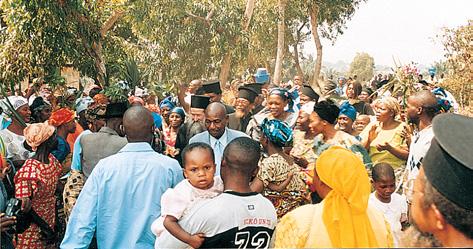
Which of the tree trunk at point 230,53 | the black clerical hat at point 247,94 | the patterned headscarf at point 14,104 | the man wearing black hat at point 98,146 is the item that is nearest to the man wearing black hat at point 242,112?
the black clerical hat at point 247,94

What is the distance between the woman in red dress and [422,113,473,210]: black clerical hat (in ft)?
12.0

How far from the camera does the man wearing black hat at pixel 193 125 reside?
6.30 m

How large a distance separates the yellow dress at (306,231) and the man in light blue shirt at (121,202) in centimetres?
127

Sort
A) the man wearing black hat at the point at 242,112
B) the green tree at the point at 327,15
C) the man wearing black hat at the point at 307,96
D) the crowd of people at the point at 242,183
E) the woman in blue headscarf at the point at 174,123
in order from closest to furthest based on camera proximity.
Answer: the crowd of people at the point at 242,183 → the man wearing black hat at the point at 242,112 → the woman in blue headscarf at the point at 174,123 → the man wearing black hat at the point at 307,96 → the green tree at the point at 327,15

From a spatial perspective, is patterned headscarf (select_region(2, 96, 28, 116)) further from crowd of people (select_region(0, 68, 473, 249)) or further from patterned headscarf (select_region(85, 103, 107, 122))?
patterned headscarf (select_region(85, 103, 107, 122))

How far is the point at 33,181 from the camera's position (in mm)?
4664

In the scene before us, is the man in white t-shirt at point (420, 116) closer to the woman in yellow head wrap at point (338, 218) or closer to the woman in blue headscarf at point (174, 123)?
the woman in yellow head wrap at point (338, 218)

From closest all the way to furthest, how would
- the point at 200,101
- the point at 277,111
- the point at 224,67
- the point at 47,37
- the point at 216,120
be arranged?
the point at 216,120 < the point at 277,111 < the point at 200,101 < the point at 47,37 < the point at 224,67

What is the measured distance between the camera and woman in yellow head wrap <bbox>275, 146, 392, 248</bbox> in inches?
102

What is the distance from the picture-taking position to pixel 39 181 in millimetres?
4730

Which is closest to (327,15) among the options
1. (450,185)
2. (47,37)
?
(47,37)

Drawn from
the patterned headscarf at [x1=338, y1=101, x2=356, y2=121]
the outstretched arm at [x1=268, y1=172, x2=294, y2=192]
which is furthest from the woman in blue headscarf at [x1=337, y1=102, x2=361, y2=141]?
the outstretched arm at [x1=268, y1=172, x2=294, y2=192]

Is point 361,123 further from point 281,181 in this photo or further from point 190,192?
point 190,192

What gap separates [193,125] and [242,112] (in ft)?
→ 3.30
